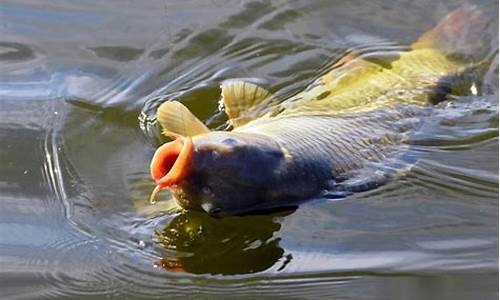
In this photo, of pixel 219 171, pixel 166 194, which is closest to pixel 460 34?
pixel 166 194

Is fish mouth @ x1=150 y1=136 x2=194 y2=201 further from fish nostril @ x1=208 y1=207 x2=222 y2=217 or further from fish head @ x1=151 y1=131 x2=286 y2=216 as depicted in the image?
fish nostril @ x1=208 y1=207 x2=222 y2=217

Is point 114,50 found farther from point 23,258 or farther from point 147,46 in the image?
point 23,258

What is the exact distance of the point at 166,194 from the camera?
374 centimetres

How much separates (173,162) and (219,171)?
154 millimetres

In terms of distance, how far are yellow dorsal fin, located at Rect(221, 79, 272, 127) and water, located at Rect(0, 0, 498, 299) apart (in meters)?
0.11

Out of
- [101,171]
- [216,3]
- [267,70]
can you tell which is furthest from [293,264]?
[216,3]

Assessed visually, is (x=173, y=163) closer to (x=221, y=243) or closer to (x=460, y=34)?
(x=221, y=243)

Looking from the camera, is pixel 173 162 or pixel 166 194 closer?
pixel 173 162

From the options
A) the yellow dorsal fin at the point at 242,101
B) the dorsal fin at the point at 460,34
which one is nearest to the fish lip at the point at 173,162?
the yellow dorsal fin at the point at 242,101

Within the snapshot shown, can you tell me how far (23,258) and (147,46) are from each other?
1748mm

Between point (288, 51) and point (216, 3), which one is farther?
point (216, 3)

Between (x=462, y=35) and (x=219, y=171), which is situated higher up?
(x=462, y=35)

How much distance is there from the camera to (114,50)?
16.2 feet

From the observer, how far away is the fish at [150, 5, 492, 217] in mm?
3365
